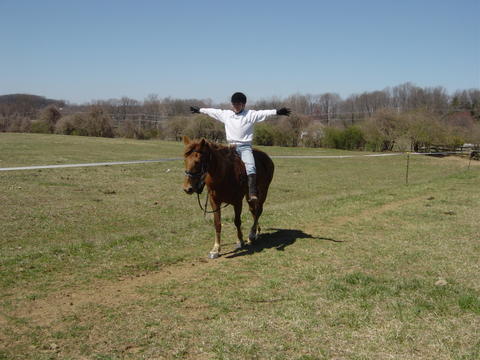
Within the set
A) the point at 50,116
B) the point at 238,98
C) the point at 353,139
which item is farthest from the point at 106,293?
the point at 50,116

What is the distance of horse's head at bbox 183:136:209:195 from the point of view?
267 inches

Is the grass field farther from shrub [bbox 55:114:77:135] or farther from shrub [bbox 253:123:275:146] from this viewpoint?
shrub [bbox 55:114:77:135]

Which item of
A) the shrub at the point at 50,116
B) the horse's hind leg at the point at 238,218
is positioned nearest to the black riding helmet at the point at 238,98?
the horse's hind leg at the point at 238,218

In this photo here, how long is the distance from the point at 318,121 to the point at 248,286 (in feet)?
222

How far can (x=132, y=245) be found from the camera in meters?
8.36

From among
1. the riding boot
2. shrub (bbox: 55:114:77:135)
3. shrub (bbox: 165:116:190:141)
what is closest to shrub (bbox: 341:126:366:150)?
shrub (bbox: 165:116:190:141)

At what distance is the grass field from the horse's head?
1.38 m

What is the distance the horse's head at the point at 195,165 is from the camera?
22.2 ft

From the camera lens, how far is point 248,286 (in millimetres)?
6141

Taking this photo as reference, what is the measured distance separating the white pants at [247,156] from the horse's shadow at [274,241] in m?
1.50

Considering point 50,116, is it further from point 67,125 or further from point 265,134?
point 265,134

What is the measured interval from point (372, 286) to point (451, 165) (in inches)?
1416

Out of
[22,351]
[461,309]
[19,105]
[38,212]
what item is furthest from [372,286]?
[19,105]

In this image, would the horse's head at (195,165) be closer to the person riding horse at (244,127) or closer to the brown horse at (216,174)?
the brown horse at (216,174)
